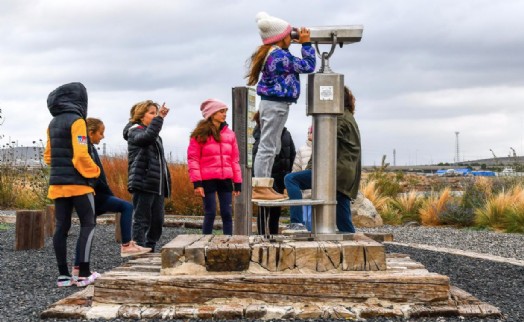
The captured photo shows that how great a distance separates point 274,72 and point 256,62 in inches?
7.4

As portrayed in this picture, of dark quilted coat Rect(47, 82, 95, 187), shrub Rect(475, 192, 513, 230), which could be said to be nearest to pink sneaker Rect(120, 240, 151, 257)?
dark quilted coat Rect(47, 82, 95, 187)

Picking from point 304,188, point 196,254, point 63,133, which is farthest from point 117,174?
point 196,254

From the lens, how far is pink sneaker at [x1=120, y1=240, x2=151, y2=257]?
750 centimetres

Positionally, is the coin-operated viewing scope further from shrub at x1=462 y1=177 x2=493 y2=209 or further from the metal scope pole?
shrub at x1=462 y1=177 x2=493 y2=209

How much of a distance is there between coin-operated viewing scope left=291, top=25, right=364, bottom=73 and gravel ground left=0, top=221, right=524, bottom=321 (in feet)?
6.67

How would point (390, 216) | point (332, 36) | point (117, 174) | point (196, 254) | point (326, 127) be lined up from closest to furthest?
1. point (196, 254)
2. point (326, 127)
3. point (332, 36)
4. point (390, 216)
5. point (117, 174)

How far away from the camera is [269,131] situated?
6.54 metres

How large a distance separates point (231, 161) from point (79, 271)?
6.33 ft

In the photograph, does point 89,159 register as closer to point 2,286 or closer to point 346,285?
point 2,286

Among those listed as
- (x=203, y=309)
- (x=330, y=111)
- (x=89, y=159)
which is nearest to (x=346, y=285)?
(x=203, y=309)

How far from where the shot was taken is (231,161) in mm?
7801

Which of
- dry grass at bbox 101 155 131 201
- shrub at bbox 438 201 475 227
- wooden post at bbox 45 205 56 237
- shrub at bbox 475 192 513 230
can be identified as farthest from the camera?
dry grass at bbox 101 155 131 201

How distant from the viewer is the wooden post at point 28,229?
937 cm

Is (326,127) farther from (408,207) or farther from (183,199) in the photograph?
(408,207)
